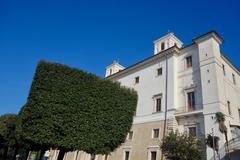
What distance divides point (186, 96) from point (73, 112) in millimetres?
14016

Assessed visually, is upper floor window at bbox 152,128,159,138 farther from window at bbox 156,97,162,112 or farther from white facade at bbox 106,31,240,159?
window at bbox 156,97,162,112

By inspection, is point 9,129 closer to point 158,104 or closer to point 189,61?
point 158,104

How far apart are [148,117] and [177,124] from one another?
4.22 metres

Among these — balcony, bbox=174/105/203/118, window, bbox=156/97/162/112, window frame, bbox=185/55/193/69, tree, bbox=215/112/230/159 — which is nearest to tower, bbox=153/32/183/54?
window frame, bbox=185/55/193/69

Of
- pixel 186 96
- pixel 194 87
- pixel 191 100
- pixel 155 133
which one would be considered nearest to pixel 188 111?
pixel 191 100

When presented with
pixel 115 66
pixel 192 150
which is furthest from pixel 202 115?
pixel 115 66

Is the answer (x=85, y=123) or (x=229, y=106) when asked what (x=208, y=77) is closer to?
(x=229, y=106)

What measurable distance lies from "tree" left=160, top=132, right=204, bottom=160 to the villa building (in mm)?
2921

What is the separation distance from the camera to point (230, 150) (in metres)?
18.1

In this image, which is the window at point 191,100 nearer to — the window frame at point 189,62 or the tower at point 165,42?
the window frame at point 189,62

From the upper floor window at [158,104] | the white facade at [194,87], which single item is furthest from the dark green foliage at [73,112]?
the upper floor window at [158,104]

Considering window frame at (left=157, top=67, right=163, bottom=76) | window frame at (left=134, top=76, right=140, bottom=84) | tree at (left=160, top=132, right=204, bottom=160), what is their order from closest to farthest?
tree at (left=160, top=132, right=204, bottom=160) → window frame at (left=157, top=67, right=163, bottom=76) → window frame at (left=134, top=76, right=140, bottom=84)

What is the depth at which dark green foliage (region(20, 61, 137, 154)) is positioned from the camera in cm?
1506

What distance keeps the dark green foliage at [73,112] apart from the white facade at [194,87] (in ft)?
25.7
